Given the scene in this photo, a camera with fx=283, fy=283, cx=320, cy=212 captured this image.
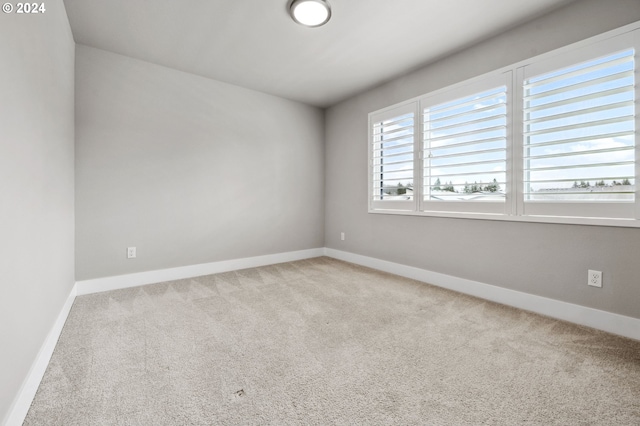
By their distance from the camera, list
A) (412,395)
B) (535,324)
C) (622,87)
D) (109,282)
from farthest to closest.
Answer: (109,282) → (535,324) → (622,87) → (412,395)

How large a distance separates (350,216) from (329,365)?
2.77 meters

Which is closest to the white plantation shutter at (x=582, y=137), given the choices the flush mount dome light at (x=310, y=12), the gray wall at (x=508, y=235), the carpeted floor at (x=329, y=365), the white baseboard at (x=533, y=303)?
the gray wall at (x=508, y=235)

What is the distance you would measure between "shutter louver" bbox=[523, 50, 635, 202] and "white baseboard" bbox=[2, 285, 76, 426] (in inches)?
132

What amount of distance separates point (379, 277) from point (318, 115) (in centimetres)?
273

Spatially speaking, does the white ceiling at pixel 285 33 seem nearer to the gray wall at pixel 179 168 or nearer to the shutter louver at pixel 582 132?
the gray wall at pixel 179 168

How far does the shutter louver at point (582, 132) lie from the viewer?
1.93 metres

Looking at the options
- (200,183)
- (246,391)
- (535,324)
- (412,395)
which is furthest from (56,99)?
(535,324)

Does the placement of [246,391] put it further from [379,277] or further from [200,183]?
[200,183]

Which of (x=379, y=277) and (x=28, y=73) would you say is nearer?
(x=28, y=73)

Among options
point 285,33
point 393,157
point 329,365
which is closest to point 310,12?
point 285,33

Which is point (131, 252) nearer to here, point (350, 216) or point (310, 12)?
point (350, 216)

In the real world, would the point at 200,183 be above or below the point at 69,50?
below

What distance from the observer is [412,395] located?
1341 mm

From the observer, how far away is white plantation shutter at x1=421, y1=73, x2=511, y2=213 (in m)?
2.57
